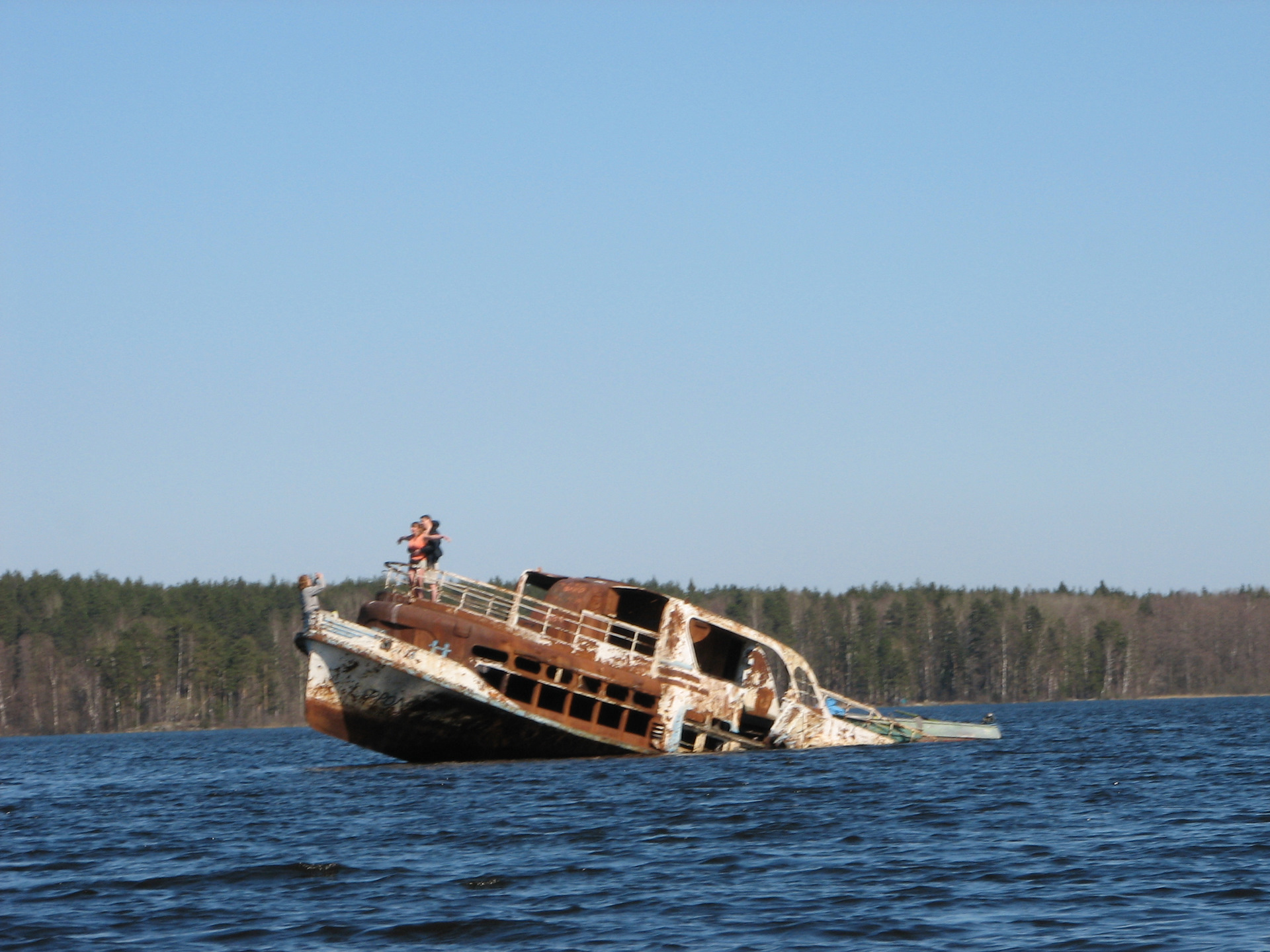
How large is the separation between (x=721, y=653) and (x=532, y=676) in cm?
748

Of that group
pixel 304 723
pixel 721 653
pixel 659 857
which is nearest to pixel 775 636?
pixel 304 723

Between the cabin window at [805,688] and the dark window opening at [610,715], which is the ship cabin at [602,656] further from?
the cabin window at [805,688]

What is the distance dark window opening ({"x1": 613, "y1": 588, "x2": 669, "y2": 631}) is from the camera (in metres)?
33.6

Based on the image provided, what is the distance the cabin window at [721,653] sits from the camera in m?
34.5

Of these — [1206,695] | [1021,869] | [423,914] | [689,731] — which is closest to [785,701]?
[689,731]

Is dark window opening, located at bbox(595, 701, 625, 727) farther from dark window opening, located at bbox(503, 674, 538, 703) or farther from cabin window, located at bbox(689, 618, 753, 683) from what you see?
cabin window, located at bbox(689, 618, 753, 683)

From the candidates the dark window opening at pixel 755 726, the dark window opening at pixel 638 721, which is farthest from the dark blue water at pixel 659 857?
the dark window opening at pixel 755 726

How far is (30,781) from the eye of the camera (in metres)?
40.4

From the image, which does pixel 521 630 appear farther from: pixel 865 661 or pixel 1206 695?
pixel 1206 695

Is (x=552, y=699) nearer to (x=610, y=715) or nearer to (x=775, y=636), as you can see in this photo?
(x=610, y=715)

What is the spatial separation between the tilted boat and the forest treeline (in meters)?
92.7

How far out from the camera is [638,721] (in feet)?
107

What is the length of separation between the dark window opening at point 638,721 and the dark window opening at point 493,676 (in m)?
3.36

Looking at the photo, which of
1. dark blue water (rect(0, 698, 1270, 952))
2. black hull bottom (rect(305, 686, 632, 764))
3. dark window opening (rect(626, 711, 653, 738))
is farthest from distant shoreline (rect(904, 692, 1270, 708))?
black hull bottom (rect(305, 686, 632, 764))
